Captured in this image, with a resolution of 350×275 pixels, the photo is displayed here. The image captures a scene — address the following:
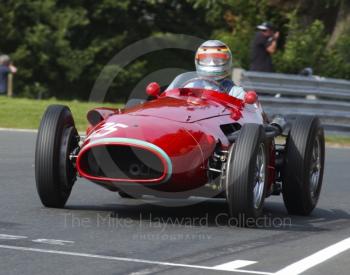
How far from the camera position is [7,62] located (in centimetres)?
2625

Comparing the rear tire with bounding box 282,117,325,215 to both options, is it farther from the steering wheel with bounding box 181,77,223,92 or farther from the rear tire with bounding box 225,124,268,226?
the rear tire with bounding box 225,124,268,226

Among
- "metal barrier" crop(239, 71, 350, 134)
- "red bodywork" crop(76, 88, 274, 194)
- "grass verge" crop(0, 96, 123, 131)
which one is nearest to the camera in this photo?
"red bodywork" crop(76, 88, 274, 194)

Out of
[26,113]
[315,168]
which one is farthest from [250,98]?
[26,113]

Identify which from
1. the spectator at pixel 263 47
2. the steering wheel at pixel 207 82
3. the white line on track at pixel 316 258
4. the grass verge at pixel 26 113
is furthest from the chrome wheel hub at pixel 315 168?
the spectator at pixel 263 47

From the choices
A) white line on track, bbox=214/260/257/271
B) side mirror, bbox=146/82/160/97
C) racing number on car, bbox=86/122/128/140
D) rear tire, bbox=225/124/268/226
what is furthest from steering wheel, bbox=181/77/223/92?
white line on track, bbox=214/260/257/271

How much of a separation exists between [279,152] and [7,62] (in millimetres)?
16976

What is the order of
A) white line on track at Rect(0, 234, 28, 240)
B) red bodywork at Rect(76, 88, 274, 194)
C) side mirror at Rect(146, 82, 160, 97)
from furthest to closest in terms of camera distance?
side mirror at Rect(146, 82, 160, 97) → red bodywork at Rect(76, 88, 274, 194) → white line on track at Rect(0, 234, 28, 240)

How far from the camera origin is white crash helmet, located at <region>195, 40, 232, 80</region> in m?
10.4

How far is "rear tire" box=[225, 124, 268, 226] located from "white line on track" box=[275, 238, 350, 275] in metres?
0.87

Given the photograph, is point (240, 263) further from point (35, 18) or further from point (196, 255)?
point (35, 18)

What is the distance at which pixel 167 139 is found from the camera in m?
8.71

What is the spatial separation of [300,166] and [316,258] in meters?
2.39

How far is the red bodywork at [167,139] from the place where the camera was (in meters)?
8.65

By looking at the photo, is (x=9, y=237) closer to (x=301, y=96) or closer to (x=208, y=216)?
(x=208, y=216)
